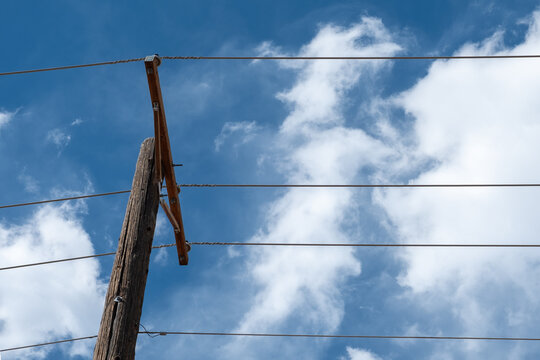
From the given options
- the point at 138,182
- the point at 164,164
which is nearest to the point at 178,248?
the point at 164,164

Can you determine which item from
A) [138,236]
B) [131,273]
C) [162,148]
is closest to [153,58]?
[162,148]

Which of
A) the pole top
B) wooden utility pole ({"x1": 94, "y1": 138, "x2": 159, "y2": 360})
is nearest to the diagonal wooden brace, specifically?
the pole top

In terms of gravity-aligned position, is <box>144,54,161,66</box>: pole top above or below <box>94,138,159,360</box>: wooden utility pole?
above

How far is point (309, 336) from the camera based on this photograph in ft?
24.4

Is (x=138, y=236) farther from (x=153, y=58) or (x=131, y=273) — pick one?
(x=153, y=58)

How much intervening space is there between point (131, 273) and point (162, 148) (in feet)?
5.80

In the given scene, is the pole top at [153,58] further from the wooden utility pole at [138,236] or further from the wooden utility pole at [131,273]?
the wooden utility pole at [131,273]

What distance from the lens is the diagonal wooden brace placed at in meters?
5.71

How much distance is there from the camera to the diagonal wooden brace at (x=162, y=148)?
571 centimetres

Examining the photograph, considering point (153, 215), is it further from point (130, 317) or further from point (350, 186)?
point (350, 186)

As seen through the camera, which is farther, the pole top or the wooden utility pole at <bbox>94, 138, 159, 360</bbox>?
the pole top

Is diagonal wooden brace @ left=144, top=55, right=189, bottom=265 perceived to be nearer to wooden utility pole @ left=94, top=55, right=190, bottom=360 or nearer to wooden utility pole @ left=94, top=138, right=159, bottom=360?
wooden utility pole @ left=94, top=55, right=190, bottom=360

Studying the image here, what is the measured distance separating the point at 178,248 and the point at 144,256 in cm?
191

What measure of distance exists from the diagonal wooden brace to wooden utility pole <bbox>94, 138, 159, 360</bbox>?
0.35 metres
